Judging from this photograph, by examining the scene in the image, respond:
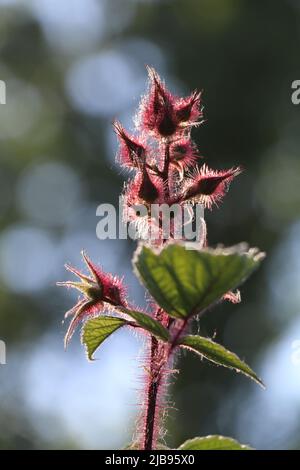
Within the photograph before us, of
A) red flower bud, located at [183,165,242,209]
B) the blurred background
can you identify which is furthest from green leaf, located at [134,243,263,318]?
the blurred background

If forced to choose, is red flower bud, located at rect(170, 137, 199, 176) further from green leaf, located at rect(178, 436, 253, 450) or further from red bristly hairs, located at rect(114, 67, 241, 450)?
green leaf, located at rect(178, 436, 253, 450)

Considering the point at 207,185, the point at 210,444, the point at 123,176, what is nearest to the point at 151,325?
the point at 210,444

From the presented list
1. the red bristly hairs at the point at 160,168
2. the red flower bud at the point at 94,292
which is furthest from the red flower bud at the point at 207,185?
the red flower bud at the point at 94,292

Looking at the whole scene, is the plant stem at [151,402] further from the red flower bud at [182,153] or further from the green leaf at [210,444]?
the red flower bud at [182,153]

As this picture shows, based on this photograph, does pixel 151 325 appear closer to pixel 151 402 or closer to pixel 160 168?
pixel 151 402

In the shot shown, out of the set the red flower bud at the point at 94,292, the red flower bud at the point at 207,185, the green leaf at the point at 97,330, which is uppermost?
the red flower bud at the point at 207,185

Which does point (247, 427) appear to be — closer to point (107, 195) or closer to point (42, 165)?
point (107, 195)
